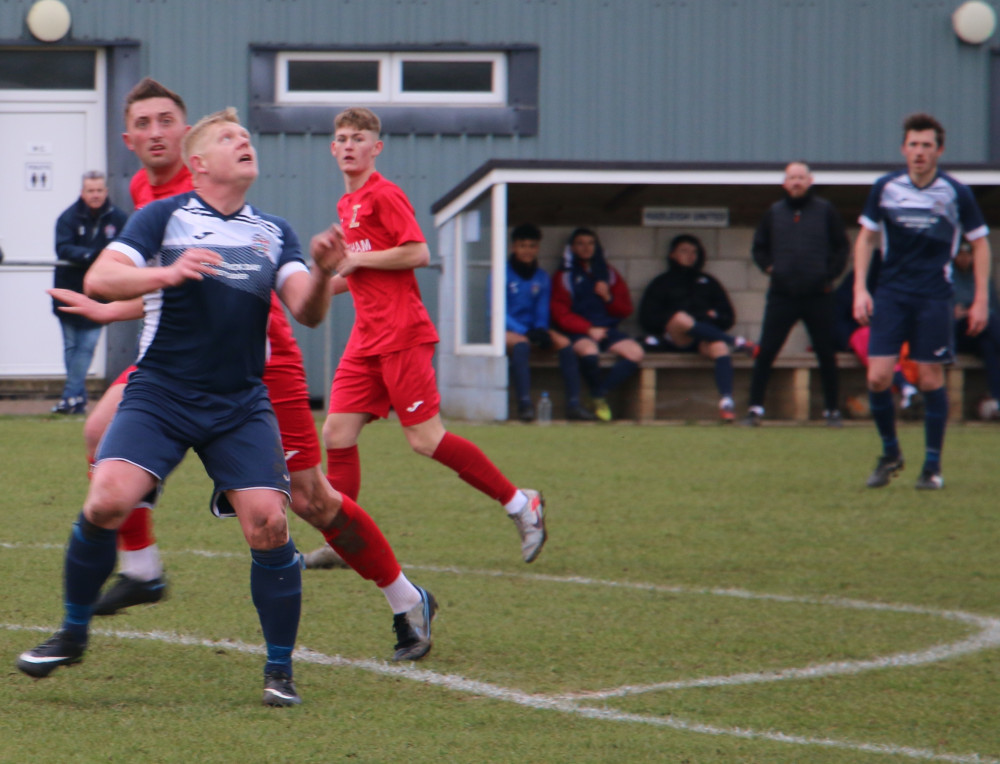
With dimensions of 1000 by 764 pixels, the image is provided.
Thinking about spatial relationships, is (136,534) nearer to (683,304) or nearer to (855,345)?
(683,304)

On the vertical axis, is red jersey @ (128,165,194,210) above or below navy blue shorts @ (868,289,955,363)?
above

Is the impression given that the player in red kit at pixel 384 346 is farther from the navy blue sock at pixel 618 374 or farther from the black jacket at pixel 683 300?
the black jacket at pixel 683 300

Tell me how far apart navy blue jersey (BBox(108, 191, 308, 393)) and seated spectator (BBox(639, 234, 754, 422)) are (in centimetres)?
1009

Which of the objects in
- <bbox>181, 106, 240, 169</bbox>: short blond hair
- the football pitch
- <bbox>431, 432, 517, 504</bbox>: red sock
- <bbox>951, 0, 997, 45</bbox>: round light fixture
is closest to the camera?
the football pitch

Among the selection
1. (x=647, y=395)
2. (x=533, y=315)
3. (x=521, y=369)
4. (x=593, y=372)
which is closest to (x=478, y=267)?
(x=533, y=315)

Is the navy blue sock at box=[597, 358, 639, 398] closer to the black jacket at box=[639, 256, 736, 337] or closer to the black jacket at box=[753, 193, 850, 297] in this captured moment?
the black jacket at box=[639, 256, 736, 337]

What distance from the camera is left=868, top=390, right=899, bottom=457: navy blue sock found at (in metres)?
8.62

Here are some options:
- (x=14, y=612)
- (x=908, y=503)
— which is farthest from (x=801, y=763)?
(x=908, y=503)

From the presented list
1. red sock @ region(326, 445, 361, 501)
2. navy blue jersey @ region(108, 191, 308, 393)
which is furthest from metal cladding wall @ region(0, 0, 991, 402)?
navy blue jersey @ region(108, 191, 308, 393)

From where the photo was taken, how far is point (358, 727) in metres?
3.60

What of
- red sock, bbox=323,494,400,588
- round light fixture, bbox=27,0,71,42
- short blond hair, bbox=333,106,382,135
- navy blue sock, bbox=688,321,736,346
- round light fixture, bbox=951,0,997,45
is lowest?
red sock, bbox=323,494,400,588

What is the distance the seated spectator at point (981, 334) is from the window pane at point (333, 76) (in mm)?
6662

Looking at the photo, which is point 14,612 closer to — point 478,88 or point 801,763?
point 801,763

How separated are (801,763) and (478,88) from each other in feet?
41.5
